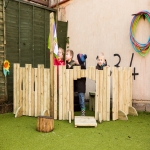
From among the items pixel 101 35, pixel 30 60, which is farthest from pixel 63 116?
pixel 101 35

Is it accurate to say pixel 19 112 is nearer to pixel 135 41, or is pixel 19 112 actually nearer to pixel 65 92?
pixel 65 92

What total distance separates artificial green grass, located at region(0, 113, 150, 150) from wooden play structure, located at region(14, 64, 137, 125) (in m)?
0.31

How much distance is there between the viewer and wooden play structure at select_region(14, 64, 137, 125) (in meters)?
5.16

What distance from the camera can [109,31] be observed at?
6844mm

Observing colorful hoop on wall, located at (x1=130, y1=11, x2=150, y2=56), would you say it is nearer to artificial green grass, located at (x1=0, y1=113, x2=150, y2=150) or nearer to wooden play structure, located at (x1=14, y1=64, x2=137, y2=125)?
wooden play structure, located at (x1=14, y1=64, x2=137, y2=125)

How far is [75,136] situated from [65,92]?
1395 mm

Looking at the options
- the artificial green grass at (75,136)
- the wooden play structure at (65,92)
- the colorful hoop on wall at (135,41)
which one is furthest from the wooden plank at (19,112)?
the colorful hoop on wall at (135,41)

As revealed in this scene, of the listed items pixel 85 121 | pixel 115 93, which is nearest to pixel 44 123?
pixel 85 121

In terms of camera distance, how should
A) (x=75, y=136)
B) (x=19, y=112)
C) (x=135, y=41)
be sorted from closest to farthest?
(x=75, y=136) < (x=19, y=112) < (x=135, y=41)

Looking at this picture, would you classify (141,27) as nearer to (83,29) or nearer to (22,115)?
(83,29)

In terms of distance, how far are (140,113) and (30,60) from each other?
3634 millimetres

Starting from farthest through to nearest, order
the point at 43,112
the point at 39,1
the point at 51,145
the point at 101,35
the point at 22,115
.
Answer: the point at 39,1 < the point at 101,35 < the point at 22,115 < the point at 43,112 < the point at 51,145

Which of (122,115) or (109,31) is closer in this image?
(122,115)

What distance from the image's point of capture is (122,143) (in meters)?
3.68
